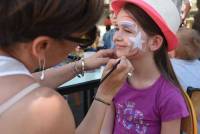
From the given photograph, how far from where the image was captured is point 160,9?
4.33ft

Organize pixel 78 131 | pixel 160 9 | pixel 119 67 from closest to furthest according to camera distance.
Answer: pixel 78 131
pixel 119 67
pixel 160 9

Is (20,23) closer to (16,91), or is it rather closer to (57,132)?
(16,91)

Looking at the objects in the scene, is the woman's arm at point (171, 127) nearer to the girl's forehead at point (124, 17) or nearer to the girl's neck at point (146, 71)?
the girl's neck at point (146, 71)

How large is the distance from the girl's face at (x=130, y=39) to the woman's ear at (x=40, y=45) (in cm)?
59

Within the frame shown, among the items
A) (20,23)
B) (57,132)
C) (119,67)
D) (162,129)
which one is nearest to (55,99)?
(57,132)

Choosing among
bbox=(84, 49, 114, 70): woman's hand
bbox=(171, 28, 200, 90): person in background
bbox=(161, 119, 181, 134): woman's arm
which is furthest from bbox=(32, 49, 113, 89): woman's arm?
bbox=(171, 28, 200, 90): person in background

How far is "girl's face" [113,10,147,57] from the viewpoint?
4.48 ft

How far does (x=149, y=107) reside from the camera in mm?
1359

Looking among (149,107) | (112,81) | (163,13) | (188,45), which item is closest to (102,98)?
(112,81)

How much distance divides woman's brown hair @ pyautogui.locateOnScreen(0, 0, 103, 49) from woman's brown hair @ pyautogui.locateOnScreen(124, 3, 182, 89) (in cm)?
58

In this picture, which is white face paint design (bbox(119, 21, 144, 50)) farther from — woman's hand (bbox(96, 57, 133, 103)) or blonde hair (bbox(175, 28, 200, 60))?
blonde hair (bbox(175, 28, 200, 60))

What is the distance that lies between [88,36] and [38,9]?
160 mm

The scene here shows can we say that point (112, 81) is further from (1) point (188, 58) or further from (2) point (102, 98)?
(1) point (188, 58)

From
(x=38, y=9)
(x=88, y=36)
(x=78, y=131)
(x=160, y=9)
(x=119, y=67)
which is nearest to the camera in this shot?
(x=38, y=9)
